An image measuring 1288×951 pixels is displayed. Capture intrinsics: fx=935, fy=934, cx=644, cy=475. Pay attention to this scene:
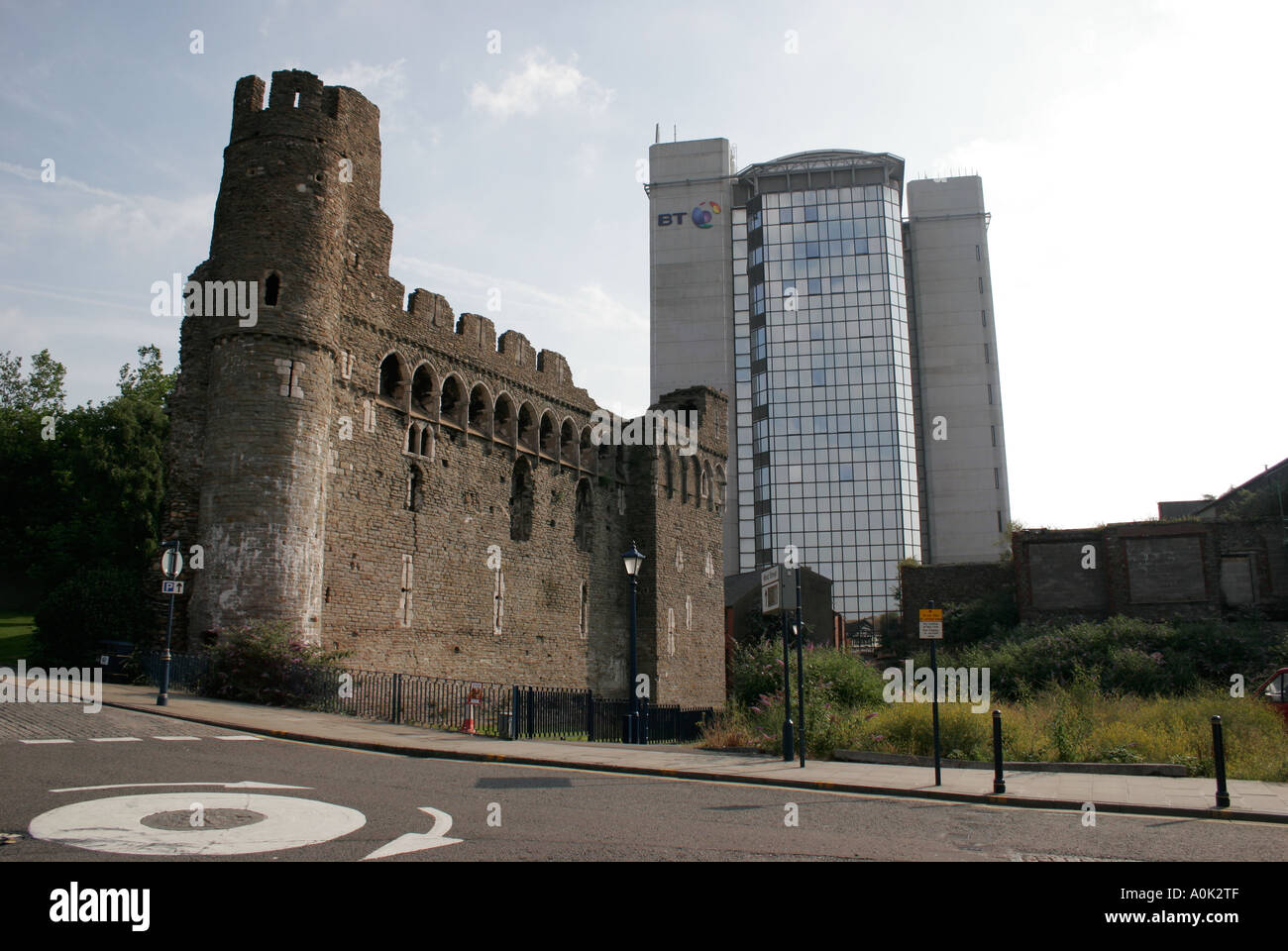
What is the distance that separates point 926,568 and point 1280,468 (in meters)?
16.7

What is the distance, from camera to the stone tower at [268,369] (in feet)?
67.3

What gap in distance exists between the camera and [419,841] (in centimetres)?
723

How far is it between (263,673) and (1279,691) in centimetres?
1955

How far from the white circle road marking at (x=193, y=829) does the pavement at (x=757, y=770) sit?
535cm

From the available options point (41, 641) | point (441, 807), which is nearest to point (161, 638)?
point (41, 641)

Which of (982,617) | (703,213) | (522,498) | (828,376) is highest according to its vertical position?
(703,213)

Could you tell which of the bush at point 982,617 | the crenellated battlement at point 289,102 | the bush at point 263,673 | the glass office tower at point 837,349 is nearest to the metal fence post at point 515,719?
the bush at point 263,673

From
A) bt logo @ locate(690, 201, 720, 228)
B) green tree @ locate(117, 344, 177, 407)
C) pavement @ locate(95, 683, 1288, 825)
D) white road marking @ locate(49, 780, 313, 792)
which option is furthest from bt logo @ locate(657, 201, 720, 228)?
white road marking @ locate(49, 780, 313, 792)

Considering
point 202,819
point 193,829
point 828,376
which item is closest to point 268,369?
point 202,819

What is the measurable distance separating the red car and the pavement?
4.35 meters

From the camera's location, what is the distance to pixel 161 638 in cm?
2075

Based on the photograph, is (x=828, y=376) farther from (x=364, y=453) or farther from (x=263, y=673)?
(x=263, y=673)

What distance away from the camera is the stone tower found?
20.5 meters
